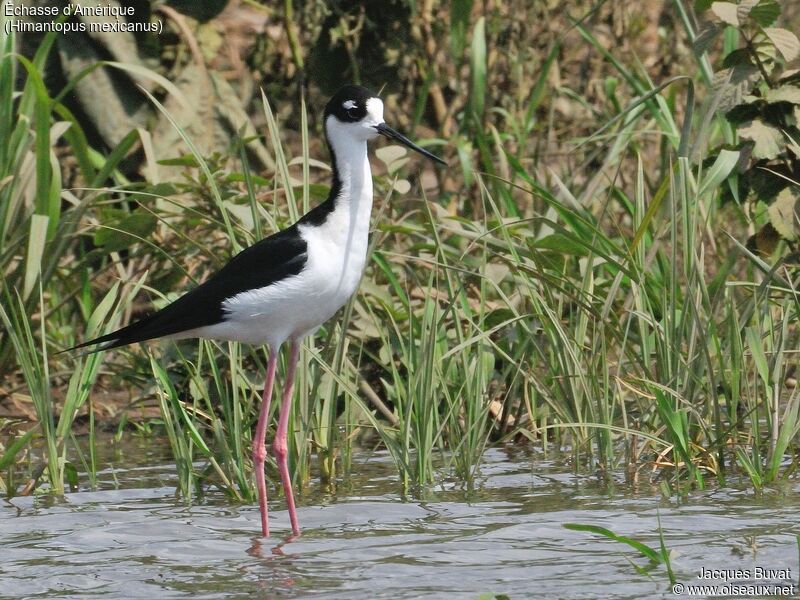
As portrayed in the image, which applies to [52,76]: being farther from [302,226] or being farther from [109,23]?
[302,226]

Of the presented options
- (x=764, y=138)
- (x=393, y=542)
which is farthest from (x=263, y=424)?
(x=764, y=138)

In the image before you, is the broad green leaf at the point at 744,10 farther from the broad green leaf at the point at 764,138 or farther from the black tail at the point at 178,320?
the black tail at the point at 178,320

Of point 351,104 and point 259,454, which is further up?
point 351,104

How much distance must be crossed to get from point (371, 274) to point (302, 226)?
5.05 ft

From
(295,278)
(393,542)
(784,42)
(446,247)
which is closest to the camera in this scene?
(393,542)

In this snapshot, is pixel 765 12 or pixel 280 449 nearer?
pixel 280 449

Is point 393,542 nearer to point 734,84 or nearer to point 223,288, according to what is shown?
point 223,288

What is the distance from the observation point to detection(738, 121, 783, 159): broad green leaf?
4.75m

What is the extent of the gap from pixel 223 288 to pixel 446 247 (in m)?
1.64

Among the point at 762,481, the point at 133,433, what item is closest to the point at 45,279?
the point at 133,433

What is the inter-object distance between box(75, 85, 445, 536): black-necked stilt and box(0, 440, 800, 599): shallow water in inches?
9.6

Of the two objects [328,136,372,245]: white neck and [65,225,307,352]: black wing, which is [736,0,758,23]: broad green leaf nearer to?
[328,136,372,245]: white neck

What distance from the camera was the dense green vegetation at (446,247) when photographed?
4.33 metres

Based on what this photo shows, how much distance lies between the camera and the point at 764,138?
479 centimetres
